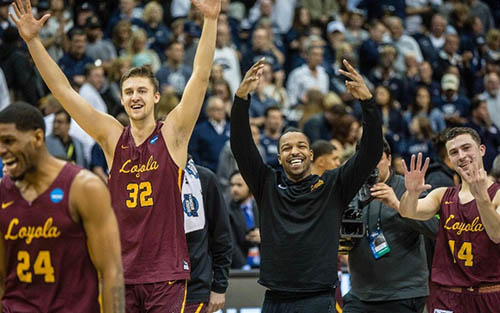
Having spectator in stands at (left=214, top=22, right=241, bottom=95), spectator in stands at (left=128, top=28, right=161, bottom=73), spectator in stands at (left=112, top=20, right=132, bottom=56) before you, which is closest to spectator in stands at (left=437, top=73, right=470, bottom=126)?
spectator in stands at (left=214, top=22, right=241, bottom=95)

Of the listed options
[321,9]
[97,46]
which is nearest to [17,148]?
[97,46]

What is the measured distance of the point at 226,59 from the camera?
49.5 feet

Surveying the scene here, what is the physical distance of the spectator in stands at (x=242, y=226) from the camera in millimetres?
10461

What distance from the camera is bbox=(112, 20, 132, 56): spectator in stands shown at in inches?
594

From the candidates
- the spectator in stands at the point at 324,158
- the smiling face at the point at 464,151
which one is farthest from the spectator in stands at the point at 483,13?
the smiling face at the point at 464,151

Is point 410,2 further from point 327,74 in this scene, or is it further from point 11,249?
point 11,249

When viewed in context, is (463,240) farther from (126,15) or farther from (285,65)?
(285,65)

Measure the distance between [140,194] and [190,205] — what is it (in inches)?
40.0

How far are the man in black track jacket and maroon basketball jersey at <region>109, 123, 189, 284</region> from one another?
0.75 m

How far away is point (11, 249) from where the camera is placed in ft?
16.4

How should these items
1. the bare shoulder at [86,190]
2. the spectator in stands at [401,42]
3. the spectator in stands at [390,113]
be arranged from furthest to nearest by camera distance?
the spectator in stands at [401,42] → the spectator in stands at [390,113] → the bare shoulder at [86,190]

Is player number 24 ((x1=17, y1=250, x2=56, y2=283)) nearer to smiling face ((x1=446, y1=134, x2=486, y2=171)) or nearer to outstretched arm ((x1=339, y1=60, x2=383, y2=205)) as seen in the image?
outstretched arm ((x1=339, y1=60, x2=383, y2=205))

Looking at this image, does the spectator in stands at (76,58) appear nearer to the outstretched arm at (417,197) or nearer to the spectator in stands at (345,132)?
the spectator in stands at (345,132)

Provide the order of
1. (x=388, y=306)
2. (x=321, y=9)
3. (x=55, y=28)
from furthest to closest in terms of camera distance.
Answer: (x=321, y=9) < (x=55, y=28) < (x=388, y=306)
